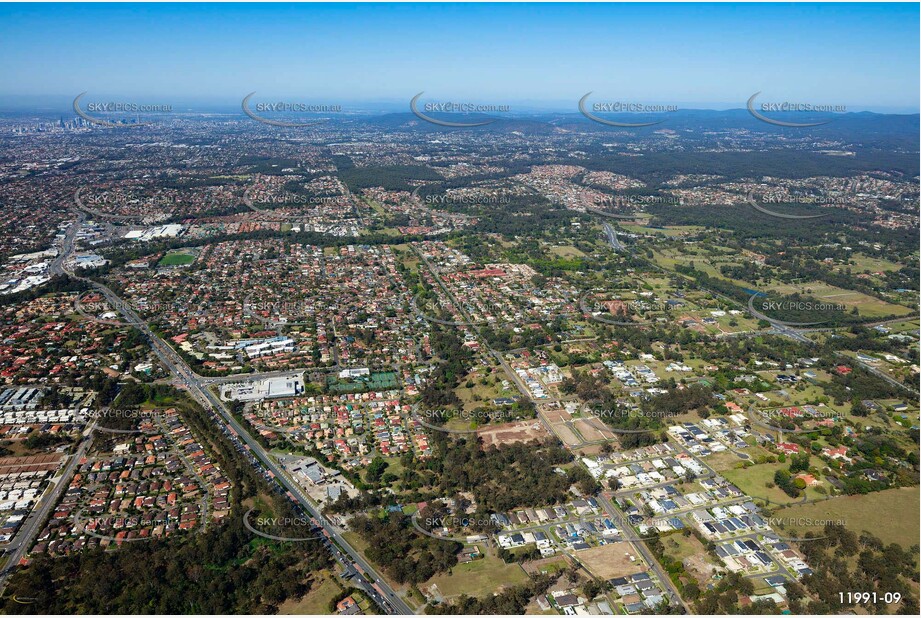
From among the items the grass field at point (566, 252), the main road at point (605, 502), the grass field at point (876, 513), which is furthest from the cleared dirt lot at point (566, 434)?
the grass field at point (566, 252)

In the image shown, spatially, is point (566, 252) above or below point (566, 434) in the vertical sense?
above

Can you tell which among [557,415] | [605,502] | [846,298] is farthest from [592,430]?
[846,298]

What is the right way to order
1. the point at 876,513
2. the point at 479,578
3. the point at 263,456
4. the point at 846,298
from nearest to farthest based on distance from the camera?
1. the point at 479,578
2. the point at 876,513
3. the point at 263,456
4. the point at 846,298

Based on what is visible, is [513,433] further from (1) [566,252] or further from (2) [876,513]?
(1) [566,252]

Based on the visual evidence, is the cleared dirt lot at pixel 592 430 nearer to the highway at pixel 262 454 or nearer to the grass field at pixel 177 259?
the highway at pixel 262 454

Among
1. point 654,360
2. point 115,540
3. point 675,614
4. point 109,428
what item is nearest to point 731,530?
point 675,614

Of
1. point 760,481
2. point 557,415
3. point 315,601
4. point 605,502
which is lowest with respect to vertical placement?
point 315,601

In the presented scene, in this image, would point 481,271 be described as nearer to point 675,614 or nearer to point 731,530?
point 731,530
